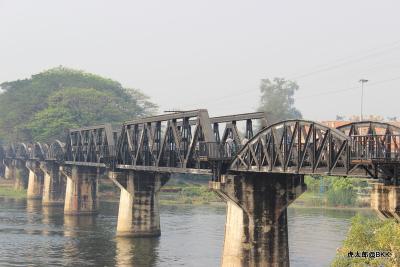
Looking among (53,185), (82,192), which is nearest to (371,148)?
(82,192)

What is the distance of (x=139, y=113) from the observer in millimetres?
192625

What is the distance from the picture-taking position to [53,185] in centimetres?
12800

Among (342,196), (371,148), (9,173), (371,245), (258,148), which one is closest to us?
(371,245)

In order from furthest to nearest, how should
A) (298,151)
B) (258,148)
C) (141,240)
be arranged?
(141,240)
(258,148)
(298,151)

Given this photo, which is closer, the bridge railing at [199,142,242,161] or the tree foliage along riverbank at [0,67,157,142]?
the bridge railing at [199,142,242,161]

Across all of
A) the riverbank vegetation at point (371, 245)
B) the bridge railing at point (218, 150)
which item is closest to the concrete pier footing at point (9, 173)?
the bridge railing at point (218, 150)

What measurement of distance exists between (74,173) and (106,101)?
62.9 metres

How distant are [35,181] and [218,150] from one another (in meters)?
99.9

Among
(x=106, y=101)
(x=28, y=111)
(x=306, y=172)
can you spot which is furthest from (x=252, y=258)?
(x=28, y=111)

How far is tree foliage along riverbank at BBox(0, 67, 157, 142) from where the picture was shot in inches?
6181

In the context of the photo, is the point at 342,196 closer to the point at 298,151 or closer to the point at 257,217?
the point at 257,217

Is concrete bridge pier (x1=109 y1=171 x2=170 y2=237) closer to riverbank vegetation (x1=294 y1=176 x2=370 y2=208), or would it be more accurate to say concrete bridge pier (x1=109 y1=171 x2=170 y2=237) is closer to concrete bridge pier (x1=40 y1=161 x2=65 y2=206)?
concrete bridge pier (x1=40 y1=161 x2=65 y2=206)

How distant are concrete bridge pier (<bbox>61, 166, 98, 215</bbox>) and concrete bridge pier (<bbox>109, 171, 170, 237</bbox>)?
28262mm

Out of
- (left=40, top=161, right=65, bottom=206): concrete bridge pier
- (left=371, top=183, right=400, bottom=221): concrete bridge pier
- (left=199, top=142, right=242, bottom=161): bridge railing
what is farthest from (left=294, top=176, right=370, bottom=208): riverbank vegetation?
(left=371, top=183, right=400, bottom=221): concrete bridge pier
